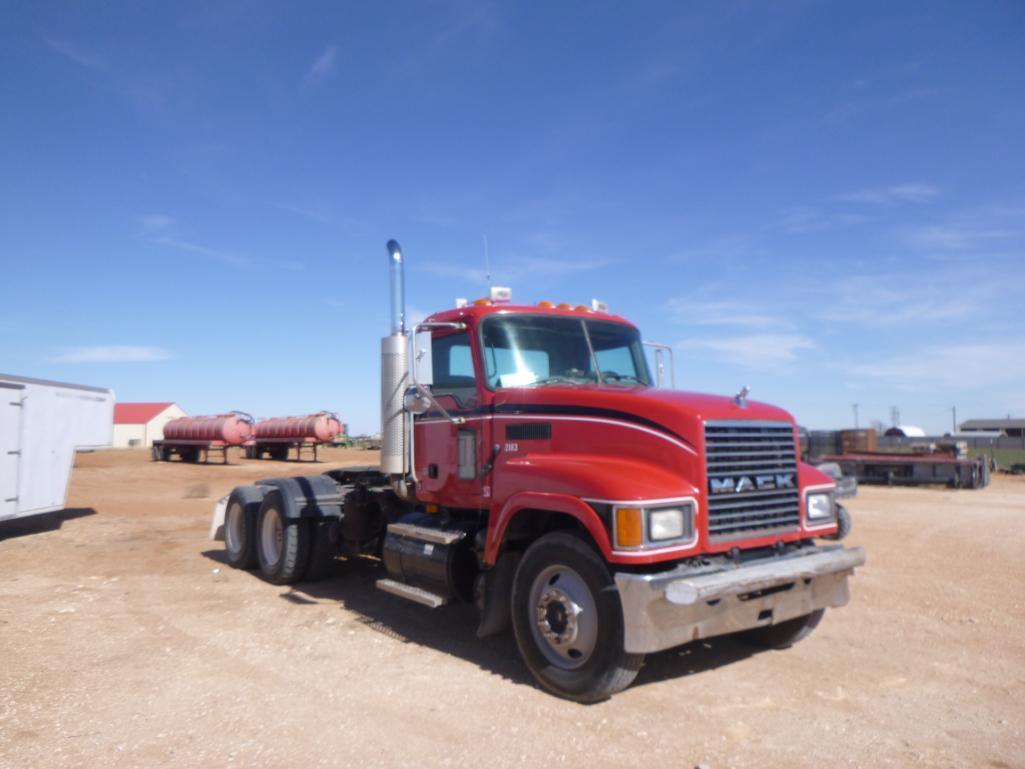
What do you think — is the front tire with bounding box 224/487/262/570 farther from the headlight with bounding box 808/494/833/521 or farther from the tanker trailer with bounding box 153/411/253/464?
the tanker trailer with bounding box 153/411/253/464

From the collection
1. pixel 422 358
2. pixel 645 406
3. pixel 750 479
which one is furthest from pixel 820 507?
pixel 422 358

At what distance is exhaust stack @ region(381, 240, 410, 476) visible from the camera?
6656 millimetres

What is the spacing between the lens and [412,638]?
256 inches

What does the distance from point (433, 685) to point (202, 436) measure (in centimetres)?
3239

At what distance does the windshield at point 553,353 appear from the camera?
6176mm

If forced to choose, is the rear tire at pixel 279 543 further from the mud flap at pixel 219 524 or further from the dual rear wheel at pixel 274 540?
the mud flap at pixel 219 524

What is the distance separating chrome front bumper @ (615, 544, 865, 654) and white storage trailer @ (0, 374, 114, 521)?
11.1 metres

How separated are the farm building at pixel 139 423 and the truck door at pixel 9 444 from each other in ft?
221

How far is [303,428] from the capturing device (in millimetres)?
34500

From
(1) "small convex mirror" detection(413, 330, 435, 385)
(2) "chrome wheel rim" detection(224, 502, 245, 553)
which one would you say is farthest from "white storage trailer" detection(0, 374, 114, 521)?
(1) "small convex mirror" detection(413, 330, 435, 385)

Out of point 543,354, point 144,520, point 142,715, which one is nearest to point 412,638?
point 142,715

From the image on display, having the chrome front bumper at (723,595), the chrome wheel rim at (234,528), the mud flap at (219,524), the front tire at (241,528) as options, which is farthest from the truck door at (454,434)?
the mud flap at (219,524)

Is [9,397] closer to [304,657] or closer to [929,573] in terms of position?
[304,657]

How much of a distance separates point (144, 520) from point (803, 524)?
12954 millimetres
